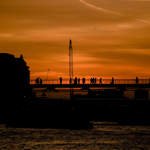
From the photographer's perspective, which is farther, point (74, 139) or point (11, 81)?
point (11, 81)

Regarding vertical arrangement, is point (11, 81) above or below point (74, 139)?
above

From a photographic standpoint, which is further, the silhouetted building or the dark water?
the silhouetted building

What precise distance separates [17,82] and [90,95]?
80.2 ft

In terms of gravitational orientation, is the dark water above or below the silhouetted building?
below

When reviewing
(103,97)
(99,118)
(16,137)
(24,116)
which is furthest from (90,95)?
(16,137)

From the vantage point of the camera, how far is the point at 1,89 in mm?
117375

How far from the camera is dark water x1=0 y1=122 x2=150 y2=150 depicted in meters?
→ 52.3

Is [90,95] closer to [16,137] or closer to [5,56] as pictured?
[5,56]

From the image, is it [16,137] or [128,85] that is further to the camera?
[128,85]

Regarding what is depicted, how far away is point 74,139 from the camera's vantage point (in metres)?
58.8

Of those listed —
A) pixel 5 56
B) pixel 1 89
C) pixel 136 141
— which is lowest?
pixel 136 141

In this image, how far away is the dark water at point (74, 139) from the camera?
5231 cm

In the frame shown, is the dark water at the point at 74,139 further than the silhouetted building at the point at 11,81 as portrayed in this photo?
No

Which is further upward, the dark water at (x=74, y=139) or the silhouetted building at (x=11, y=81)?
the silhouetted building at (x=11, y=81)
